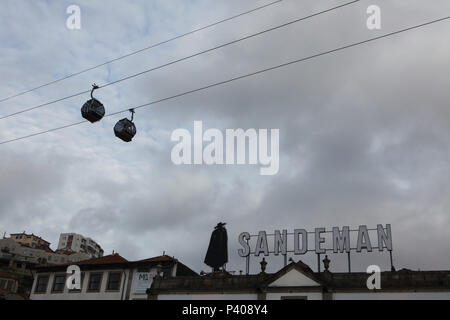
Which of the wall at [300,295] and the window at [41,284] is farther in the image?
the window at [41,284]

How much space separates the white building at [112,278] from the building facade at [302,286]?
1.40 meters

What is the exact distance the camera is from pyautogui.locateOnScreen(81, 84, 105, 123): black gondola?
54.4ft

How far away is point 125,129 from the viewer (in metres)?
17.0

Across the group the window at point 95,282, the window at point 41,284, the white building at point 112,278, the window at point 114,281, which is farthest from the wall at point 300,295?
the window at point 41,284

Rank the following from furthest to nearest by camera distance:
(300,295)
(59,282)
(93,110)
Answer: (59,282), (300,295), (93,110)

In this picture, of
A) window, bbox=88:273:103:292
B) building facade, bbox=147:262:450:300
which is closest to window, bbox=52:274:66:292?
window, bbox=88:273:103:292

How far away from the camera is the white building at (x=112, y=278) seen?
37291 millimetres

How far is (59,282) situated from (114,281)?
6.69 m

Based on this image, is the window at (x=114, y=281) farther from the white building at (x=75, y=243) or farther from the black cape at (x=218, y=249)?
the white building at (x=75, y=243)

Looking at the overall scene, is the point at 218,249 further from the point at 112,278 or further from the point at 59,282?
the point at 59,282

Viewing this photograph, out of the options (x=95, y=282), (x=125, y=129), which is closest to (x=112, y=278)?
(x=95, y=282)

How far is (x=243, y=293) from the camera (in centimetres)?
3353

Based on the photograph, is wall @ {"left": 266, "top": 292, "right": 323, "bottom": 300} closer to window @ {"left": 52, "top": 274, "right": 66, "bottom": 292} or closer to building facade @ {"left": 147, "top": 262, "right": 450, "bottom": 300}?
building facade @ {"left": 147, "top": 262, "right": 450, "bottom": 300}
